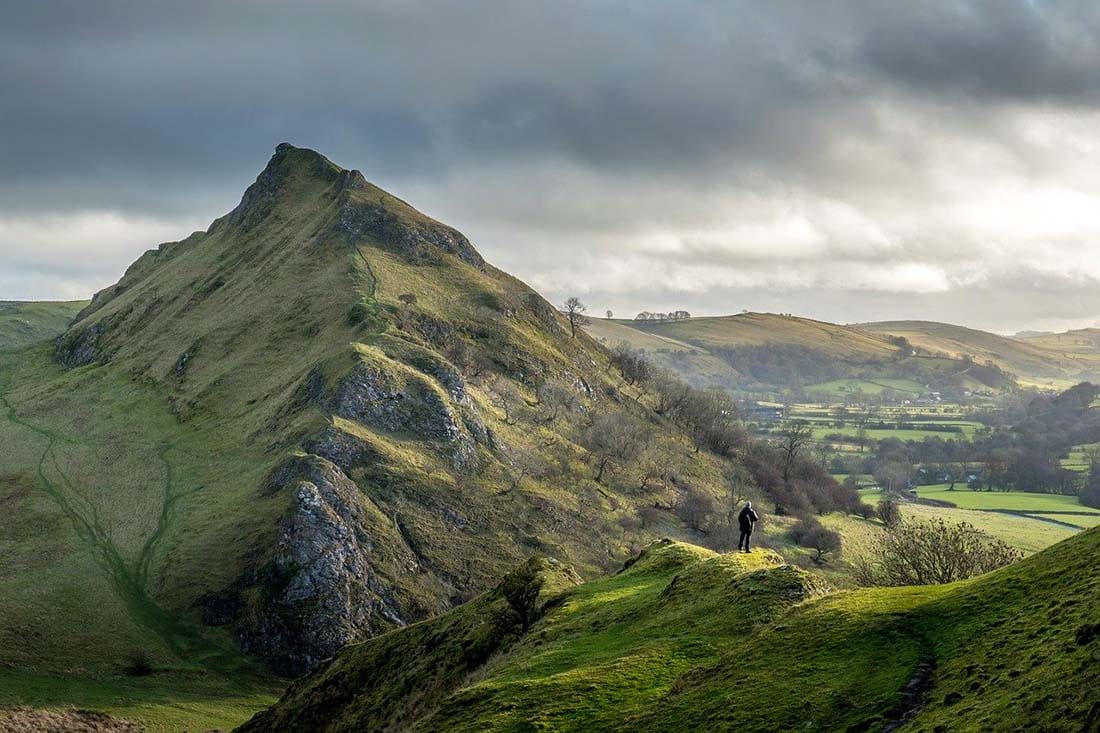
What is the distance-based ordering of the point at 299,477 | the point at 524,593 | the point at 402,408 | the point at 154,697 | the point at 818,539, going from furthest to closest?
the point at 818,539 < the point at 402,408 < the point at 299,477 < the point at 154,697 < the point at 524,593

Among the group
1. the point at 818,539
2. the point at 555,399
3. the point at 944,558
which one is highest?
the point at 555,399

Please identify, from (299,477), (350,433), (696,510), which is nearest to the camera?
(299,477)

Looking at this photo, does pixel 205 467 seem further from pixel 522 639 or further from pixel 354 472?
pixel 522 639

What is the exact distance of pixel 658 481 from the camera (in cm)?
16850

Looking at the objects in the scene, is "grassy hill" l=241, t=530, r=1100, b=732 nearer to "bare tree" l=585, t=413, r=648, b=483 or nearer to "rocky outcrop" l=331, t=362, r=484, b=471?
"rocky outcrop" l=331, t=362, r=484, b=471

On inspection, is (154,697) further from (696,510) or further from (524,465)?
(696,510)

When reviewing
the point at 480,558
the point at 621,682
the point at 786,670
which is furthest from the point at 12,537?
the point at 786,670

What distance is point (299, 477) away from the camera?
106875mm

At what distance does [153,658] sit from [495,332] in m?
110

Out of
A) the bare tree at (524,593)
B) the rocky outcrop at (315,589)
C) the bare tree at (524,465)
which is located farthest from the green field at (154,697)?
the bare tree at (524,465)

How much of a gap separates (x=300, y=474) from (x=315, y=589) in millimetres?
17960

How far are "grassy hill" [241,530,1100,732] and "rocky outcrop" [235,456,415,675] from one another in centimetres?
5218

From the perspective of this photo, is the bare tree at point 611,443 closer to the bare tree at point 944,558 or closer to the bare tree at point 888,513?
the bare tree at point 888,513

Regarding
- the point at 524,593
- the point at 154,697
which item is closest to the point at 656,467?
the point at 154,697
